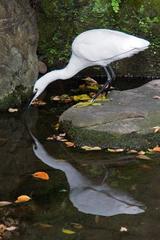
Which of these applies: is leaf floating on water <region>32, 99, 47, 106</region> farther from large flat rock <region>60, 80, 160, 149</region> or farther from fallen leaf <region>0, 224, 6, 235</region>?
fallen leaf <region>0, 224, 6, 235</region>

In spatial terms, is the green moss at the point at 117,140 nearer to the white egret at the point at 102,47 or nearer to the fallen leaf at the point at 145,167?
the fallen leaf at the point at 145,167

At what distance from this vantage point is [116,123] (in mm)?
6105

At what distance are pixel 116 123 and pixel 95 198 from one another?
1.36m

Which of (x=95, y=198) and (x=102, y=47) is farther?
(x=102, y=47)

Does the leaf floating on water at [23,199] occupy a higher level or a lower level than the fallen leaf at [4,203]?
lower

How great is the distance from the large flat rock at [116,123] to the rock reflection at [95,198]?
56 cm

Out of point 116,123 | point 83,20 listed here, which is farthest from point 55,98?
point 116,123

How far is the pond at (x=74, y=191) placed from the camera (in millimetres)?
4395

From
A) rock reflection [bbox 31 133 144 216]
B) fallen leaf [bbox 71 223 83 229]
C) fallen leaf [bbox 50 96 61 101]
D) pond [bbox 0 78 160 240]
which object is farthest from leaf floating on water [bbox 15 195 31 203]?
fallen leaf [bbox 50 96 61 101]

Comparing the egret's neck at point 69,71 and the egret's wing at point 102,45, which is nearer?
the egret's wing at point 102,45

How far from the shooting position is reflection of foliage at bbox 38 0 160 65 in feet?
28.3

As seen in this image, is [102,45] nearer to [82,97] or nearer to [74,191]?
[82,97]

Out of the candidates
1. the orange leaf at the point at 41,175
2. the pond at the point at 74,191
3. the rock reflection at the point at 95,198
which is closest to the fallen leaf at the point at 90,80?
the pond at the point at 74,191

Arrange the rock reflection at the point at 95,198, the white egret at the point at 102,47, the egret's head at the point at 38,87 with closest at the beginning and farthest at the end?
the rock reflection at the point at 95,198, the white egret at the point at 102,47, the egret's head at the point at 38,87
